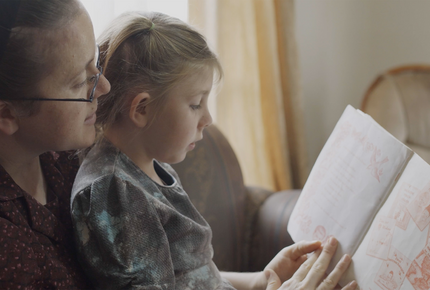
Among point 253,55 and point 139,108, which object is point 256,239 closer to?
point 139,108

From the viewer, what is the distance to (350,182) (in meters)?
0.89

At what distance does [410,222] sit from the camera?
2.51 feet

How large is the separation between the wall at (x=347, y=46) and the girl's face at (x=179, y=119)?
6.74 ft

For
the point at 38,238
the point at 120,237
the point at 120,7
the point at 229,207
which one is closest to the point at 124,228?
the point at 120,237

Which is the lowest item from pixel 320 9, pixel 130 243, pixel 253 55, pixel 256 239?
pixel 256 239

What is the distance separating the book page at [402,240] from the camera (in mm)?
747

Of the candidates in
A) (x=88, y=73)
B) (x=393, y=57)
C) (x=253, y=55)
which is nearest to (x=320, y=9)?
(x=393, y=57)

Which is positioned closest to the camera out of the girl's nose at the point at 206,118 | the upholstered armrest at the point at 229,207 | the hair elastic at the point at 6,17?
the hair elastic at the point at 6,17

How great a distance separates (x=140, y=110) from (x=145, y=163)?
0.12 metres

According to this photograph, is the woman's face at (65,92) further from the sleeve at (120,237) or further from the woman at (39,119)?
the sleeve at (120,237)

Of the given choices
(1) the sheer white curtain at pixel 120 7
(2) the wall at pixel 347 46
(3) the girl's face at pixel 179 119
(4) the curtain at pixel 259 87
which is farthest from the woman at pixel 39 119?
(2) the wall at pixel 347 46

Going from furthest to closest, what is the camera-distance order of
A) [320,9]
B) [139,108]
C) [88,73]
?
[320,9] → [139,108] → [88,73]

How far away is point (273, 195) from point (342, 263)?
76 cm

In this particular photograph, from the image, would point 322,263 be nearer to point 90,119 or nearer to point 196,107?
point 196,107
